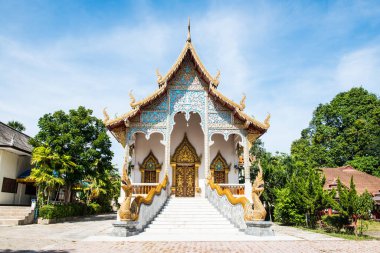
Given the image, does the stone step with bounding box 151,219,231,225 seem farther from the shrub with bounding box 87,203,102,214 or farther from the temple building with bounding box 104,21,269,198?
the shrub with bounding box 87,203,102,214

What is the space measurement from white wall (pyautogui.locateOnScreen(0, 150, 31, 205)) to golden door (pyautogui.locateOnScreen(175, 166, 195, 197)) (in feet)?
36.7

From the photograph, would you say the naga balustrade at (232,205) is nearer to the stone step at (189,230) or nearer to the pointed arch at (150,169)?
the stone step at (189,230)

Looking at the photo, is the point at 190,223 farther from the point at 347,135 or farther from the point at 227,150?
the point at 347,135

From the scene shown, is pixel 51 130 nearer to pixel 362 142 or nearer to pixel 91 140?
pixel 91 140

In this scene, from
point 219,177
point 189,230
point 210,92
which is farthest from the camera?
point 219,177

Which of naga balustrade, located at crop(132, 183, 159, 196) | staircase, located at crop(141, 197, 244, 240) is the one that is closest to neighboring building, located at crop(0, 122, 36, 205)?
naga balustrade, located at crop(132, 183, 159, 196)

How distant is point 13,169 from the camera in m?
19.8

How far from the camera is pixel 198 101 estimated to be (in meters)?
15.6

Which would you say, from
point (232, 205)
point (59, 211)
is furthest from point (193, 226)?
point (59, 211)

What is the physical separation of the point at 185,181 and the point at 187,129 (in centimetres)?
302

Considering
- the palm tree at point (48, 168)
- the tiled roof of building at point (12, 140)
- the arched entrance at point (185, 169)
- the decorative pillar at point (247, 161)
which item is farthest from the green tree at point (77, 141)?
the decorative pillar at point (247, 161)

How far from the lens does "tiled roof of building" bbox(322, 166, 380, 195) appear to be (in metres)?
28.8

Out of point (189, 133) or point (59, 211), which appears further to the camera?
point (189, 133)

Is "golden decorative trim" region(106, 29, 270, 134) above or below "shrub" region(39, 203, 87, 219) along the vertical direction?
above
